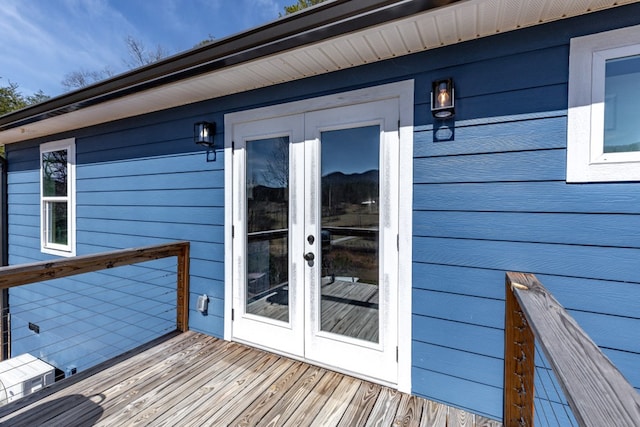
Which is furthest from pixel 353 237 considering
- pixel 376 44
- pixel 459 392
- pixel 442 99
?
pixel 376 44

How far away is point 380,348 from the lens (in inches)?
83.5

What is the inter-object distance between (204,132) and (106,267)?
1481 millimetres

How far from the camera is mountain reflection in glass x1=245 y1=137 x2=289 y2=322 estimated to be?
2.55 metres

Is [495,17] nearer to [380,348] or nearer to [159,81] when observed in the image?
[380,348]

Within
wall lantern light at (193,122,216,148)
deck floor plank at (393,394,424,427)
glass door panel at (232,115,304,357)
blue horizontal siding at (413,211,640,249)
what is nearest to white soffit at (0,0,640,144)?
wall lantern light at (193,122,216,148)

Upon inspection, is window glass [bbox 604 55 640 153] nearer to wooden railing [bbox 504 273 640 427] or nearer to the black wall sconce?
wooden railing [bbox 504 273 640 427]

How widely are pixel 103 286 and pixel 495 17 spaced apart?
499 cm

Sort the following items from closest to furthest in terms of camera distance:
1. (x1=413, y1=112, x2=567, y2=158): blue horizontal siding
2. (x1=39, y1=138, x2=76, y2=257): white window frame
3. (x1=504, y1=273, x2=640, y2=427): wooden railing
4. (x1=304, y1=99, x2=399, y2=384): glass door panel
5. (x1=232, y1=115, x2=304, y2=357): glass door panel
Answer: (x1=504, y1=273, x2=640, y2=427): wooden railing, (x1=413, y1=112, x2=567, y2=158): blue horizontal siding, (x1=304, y1=99, x2=399, y2=384): glass door panel, (x1=232, y1=115, x2=304, y2=357): glass door panel, (x1=39, y1=138, x2=76, y2=257): white window frame

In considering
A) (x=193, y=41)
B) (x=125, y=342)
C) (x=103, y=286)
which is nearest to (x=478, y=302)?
(x=125, y=342)

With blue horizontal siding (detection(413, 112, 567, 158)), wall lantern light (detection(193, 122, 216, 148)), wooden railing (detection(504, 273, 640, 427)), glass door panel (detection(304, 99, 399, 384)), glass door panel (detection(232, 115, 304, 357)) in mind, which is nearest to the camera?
wooden railing (detection(504, 273, 640, 427))

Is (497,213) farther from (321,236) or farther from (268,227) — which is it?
(268,227)

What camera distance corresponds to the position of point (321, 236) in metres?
2.37

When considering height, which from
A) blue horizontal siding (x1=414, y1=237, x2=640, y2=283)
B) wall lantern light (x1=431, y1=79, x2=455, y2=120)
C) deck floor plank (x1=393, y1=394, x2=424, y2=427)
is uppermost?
wall lantern light (x1=431, y1=79, x2=455, y2=120)

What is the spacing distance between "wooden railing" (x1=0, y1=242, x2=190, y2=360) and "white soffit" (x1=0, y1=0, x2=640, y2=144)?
153 centimetres
